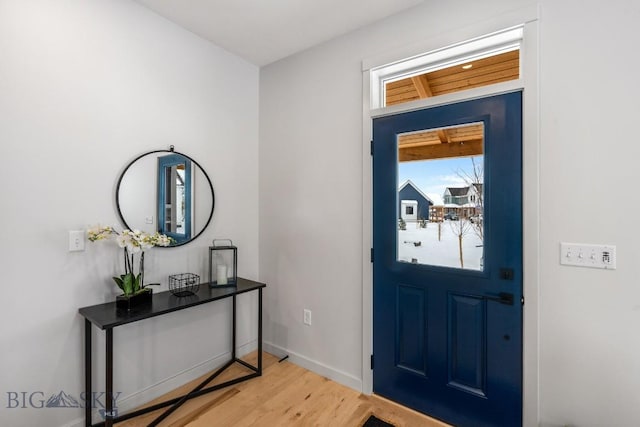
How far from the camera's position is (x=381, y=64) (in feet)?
7.19

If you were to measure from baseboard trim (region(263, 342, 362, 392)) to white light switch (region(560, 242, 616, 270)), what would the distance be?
1633 mm

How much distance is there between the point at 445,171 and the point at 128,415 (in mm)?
2630

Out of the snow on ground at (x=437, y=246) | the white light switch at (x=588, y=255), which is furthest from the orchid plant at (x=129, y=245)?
the white light switch at (x=588, y=255)

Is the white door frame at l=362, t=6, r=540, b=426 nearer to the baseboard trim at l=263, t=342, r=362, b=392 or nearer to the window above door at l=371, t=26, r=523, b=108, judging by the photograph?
the window above door at l=371, t=26, r=523, b=108

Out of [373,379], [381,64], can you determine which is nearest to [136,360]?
[373,379]

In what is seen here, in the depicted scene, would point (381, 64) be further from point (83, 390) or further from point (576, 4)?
point (83, 390)

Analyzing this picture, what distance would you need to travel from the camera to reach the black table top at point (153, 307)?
166cm

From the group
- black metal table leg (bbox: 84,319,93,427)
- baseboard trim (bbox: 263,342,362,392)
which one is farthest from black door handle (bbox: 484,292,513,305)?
black metal table leg (bbox: 84,319,93,427)

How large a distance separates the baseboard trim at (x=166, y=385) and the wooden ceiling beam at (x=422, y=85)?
268cm

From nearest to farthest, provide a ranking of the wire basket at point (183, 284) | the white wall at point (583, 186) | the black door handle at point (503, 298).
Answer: the white wall at point (583, 186)
the black door handle at point (503, 298)
the wire basket at point (183, 284)

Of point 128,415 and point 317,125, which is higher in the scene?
point 317,125

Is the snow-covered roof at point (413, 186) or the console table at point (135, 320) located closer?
the console table at point (135, 320)

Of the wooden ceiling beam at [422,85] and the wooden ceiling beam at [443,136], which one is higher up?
the wooden ceiling beam at [422,85]

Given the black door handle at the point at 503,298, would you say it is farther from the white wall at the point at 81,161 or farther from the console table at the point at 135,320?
the white wall at the point at 81,161
